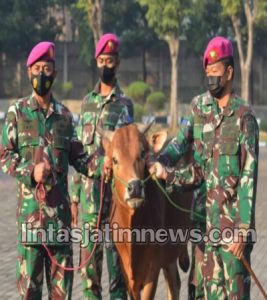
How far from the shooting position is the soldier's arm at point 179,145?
20.9ft

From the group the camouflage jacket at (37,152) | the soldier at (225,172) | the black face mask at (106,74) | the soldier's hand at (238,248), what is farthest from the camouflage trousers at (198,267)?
the black face mask at (106,74)

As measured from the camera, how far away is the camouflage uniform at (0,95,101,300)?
6105mm

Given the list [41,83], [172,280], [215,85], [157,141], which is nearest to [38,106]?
[41,83]

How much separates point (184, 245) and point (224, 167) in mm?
1825

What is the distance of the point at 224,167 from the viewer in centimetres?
595

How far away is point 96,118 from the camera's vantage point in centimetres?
734

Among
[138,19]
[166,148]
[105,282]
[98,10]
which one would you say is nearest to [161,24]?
[98,10]

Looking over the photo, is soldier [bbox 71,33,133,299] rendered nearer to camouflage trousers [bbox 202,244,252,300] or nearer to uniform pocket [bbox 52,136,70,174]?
uniform pocket [bbox 52,136,70,174]

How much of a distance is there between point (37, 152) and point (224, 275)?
159 cm

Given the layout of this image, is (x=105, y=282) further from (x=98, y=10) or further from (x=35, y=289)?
(x=98, y=10)

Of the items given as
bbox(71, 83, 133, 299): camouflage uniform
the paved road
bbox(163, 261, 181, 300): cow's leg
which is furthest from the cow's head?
the paved road

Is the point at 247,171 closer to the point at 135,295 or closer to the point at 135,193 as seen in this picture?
the point at 135,193

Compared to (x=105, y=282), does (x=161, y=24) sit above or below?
above

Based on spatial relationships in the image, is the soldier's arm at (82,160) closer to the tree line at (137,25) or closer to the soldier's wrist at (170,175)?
the soldier's wrist at (170,175)
